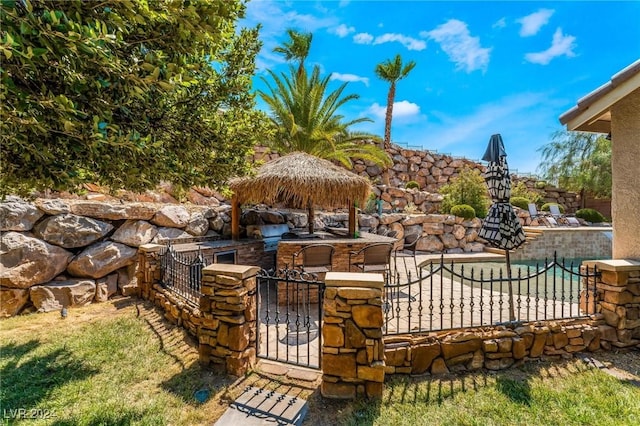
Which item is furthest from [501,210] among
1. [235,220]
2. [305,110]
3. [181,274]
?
[305,110]

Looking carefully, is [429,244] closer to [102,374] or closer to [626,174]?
[626,174]

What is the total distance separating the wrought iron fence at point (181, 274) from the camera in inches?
181

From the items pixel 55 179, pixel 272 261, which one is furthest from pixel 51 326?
pixel 272 261

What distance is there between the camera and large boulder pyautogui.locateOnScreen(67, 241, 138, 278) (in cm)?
614

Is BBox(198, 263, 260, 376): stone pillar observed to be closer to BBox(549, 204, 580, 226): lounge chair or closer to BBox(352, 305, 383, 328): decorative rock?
BBox(352, 305, 383, 328): decorative rock

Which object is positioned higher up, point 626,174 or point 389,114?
point 389,114

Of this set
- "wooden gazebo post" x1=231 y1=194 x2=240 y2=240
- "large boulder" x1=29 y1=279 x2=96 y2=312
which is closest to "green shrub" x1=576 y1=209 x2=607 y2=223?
"wooden gazebo post" x1=231 y1=194 x2=240 y2=240

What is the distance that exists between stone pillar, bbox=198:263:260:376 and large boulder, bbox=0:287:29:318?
15.7 ft

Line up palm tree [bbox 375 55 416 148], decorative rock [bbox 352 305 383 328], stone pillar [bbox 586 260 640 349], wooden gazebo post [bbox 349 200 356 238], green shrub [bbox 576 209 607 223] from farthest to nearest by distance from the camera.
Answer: green shrub [bbox 576 209 607 223] → palm tree [bbox 375 55 416 148] → wooden gazebo post [bbox 349 200 356 238] → stone pillar [bbox 586 260 640 349] → decorative rock [bbox 352 305 383 328]

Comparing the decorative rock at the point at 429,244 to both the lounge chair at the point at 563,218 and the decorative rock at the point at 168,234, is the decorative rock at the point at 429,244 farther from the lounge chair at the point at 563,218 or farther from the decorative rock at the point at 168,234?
the lounge chair at the point at 563,218

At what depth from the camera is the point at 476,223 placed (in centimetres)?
1330

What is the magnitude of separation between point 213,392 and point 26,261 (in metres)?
5.37

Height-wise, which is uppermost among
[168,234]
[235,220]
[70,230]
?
[235,220]

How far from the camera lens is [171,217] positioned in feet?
24.2
